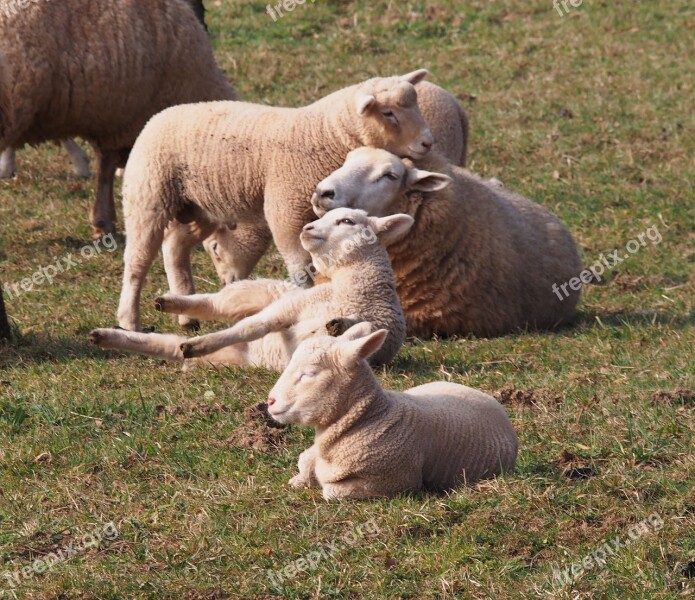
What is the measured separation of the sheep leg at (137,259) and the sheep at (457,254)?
1.11 meters

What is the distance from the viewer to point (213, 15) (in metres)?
14.7

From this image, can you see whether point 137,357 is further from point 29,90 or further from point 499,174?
point 499,174

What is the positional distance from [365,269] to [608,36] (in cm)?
873

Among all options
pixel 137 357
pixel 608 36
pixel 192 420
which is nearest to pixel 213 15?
pixel 608 36

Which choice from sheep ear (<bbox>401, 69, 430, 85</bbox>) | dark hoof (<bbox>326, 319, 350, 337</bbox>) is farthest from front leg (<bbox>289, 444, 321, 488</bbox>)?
sheep ear (<bbox>401, 69, 430, 85</bbox>)

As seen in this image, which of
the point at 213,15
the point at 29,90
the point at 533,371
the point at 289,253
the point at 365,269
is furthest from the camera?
the point at 213,15

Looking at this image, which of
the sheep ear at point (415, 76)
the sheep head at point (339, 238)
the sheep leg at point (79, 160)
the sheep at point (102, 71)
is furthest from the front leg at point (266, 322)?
the sheep leg at point (79, 160)

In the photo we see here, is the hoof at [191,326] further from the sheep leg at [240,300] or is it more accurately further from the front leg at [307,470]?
the front leg at [307,470]

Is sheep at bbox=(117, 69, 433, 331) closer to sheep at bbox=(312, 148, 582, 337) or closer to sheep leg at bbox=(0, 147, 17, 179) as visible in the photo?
sheep at bbox=(312, 148, 582, 337)

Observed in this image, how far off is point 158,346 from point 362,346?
6.41 feet

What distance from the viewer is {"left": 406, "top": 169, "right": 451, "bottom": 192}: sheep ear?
7188 mm

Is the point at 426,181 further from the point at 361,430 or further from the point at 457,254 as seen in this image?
the point at 361,430

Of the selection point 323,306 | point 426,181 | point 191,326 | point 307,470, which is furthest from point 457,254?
point 307,470

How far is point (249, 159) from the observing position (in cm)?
709
